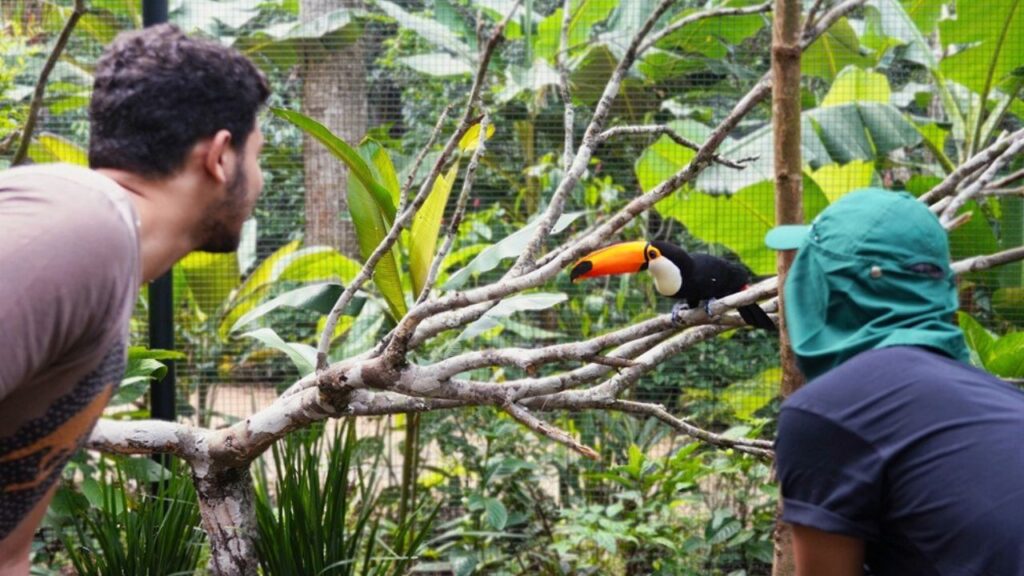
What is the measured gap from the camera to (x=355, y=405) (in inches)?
79.0

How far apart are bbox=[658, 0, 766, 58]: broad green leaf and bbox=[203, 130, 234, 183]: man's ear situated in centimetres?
305

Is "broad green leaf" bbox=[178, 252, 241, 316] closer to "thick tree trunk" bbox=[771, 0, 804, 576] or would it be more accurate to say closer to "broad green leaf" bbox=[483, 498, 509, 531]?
"broad green leaf" bbox=[483, 498, 509, 531]

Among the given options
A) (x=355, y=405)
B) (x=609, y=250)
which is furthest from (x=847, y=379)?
(x=609, y=250)

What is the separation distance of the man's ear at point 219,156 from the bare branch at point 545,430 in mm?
799

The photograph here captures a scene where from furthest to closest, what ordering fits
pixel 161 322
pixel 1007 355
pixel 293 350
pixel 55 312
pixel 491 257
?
1. pixel 161 322
2. pixel 1007 355
3. pixel 293 350
4. pixel 491 257
5. pixel 55 312

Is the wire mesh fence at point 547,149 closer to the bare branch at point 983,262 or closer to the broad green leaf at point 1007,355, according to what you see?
the broad green leaf at point 1007,355

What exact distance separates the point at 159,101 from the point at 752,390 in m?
2.87

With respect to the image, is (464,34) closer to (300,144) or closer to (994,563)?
(300,144)

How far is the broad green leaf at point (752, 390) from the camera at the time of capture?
141 inches

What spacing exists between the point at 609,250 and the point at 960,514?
86.8 inches

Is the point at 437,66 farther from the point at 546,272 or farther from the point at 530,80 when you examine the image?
the point at 546,272

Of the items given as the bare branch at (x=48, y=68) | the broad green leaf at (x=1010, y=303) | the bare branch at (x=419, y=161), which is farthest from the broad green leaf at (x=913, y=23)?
the bare branch at (x=48, y=68)

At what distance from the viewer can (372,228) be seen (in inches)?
102

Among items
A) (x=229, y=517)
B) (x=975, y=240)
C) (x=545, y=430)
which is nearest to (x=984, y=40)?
(x=975, y=240)
